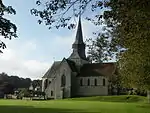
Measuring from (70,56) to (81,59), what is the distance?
17.4 ft

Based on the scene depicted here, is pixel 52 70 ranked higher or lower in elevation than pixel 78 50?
lower

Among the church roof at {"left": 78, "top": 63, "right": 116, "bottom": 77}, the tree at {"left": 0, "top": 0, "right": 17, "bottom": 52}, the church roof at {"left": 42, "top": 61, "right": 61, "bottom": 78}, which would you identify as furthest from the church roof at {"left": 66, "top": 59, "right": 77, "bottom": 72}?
the tree at {"left": 0, "top": 0, "right": 17, "bottom": 52}

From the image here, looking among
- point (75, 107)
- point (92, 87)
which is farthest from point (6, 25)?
point (92, 87)

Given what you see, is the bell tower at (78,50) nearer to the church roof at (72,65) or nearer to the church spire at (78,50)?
the church spire at (78,50)

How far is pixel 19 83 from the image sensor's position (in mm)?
194875

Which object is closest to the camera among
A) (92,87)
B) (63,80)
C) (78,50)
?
(92,87)

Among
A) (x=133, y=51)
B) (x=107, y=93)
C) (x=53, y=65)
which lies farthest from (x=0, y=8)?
(x=53, y=65)

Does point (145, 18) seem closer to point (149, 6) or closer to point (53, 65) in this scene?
point (149, 6)

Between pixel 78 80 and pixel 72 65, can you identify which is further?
pixel 72 65

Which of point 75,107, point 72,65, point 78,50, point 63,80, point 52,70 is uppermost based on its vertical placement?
point 78,50

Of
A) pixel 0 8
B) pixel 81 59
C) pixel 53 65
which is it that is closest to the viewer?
pixel 0 8

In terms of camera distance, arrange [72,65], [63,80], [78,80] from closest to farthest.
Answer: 1. [63,80]
2. [78,80]
3. [72,65]

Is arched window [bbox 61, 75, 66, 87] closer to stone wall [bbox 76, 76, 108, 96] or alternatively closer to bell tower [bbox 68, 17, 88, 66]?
stone wall [bbox 76, 76, 108, 96]

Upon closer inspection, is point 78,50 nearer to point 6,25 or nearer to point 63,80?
point 63,80
